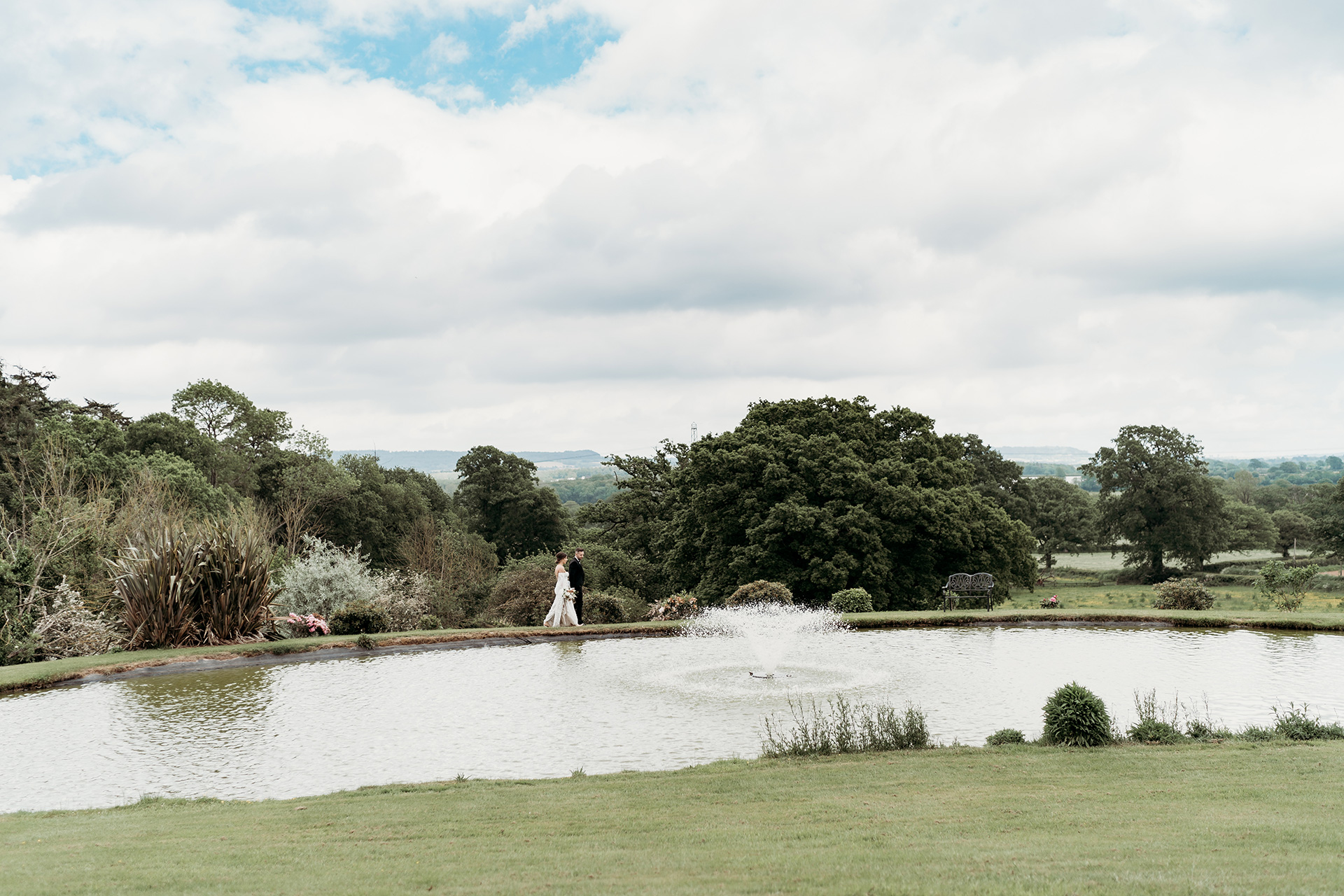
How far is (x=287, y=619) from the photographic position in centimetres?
1959

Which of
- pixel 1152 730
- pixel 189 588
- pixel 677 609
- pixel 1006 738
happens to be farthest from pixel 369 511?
pixel 1152 730

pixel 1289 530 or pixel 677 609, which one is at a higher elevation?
pixel 677 609

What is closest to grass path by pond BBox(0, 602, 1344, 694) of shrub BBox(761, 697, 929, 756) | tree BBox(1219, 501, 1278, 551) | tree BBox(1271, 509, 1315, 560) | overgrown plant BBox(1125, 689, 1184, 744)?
overgrown plant BBox(1125, 689, 1184, 744)

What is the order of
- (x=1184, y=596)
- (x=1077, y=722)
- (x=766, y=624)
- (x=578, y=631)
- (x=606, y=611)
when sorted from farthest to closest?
(x=606, y=611) → (x=1184, y=596) → (x=578, y=631) → (x=766, y=624) → (x=1077, y=722)

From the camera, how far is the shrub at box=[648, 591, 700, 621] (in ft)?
70.7

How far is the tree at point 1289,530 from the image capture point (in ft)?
235

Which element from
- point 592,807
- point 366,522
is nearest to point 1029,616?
point 592,807

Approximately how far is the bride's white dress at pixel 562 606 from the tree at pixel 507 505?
41.3 m

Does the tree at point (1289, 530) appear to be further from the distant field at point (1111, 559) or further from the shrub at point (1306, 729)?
the shrub at point (1306, 729)

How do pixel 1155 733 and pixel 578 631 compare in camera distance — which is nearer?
pixel 1155 733

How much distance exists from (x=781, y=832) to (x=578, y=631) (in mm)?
14208

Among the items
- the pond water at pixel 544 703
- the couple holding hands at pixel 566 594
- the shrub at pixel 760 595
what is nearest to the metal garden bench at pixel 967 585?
the shrub at pixel 760 595

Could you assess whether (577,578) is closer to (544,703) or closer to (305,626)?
(305,626)

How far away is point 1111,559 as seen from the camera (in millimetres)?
78062
